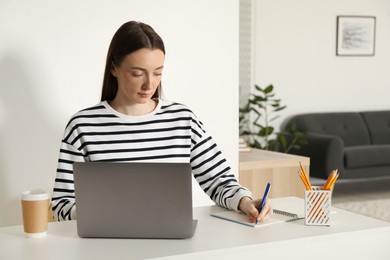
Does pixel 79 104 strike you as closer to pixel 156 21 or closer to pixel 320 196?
pixel 156 21

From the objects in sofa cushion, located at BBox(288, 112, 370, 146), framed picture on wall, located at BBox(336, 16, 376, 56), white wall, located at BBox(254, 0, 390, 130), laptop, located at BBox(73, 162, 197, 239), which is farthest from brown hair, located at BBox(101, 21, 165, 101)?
framed picture on wall, located at BBox(336, 16, 376, 56)

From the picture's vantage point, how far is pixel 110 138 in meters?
2.16

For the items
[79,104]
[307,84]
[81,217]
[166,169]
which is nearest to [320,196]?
[166,169]

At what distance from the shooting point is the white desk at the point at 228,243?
5.11 ft

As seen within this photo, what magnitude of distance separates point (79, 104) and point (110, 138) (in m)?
0.71

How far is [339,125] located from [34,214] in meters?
5.35

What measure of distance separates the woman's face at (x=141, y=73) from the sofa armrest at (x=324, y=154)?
4014 millimetres

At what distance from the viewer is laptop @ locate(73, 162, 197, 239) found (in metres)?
1.63

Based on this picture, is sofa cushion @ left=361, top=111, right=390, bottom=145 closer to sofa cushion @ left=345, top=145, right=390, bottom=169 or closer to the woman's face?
sofa cushion @ left=345, top=145, right=390, bottom=169

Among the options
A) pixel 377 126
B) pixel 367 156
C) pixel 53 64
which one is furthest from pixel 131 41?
pixel 377 126

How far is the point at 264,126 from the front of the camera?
659cm

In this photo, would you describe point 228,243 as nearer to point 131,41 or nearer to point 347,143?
point 131,41

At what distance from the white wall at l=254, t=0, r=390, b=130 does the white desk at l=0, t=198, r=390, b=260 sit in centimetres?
479

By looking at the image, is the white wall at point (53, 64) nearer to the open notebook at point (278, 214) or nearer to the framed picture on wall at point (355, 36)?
the open notebook at point (278, 214)
